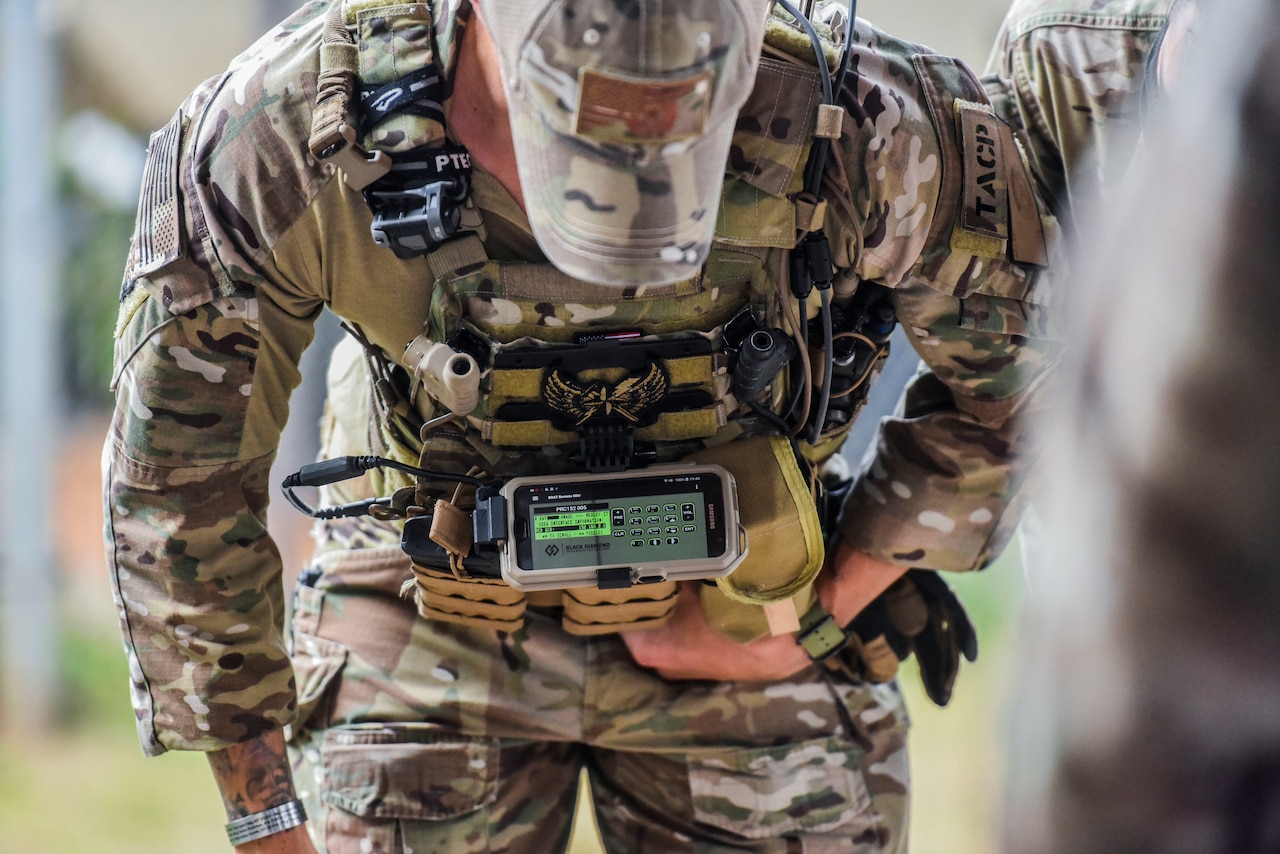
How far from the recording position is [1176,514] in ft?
0.93

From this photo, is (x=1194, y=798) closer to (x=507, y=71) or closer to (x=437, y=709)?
(x=507, y=71)

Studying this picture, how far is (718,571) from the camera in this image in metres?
1.12

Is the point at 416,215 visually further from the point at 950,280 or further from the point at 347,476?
the point at 950,280

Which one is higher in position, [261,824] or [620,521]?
[620,521]

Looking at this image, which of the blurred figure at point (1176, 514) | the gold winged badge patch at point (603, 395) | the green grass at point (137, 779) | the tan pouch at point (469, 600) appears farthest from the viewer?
the green grass at point (137, 779)

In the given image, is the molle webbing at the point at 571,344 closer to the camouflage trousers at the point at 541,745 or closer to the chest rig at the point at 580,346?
the chest rig at the point at 580,346

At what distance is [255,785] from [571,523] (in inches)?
15.6

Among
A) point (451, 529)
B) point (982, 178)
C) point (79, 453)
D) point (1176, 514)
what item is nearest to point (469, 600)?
point (451, 529)

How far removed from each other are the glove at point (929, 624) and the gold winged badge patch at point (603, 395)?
0.40m

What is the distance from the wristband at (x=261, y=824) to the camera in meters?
1.19

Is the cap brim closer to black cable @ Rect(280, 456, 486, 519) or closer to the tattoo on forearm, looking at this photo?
black cable @ Rect(280, 456, 486, 519)

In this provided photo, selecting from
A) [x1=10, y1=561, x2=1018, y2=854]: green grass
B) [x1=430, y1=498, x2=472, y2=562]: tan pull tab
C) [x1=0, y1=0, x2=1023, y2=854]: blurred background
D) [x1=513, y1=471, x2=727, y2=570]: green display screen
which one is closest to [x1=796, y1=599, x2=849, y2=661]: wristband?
[x1=513, y1=471, x2=727, y2=570]: green display screen

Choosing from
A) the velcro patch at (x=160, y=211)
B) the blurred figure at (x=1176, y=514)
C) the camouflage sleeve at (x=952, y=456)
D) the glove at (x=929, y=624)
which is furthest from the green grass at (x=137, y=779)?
the blurred figure at (x=1176, y=514)

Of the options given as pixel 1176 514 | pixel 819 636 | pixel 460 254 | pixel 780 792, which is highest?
pixel 1176 514
